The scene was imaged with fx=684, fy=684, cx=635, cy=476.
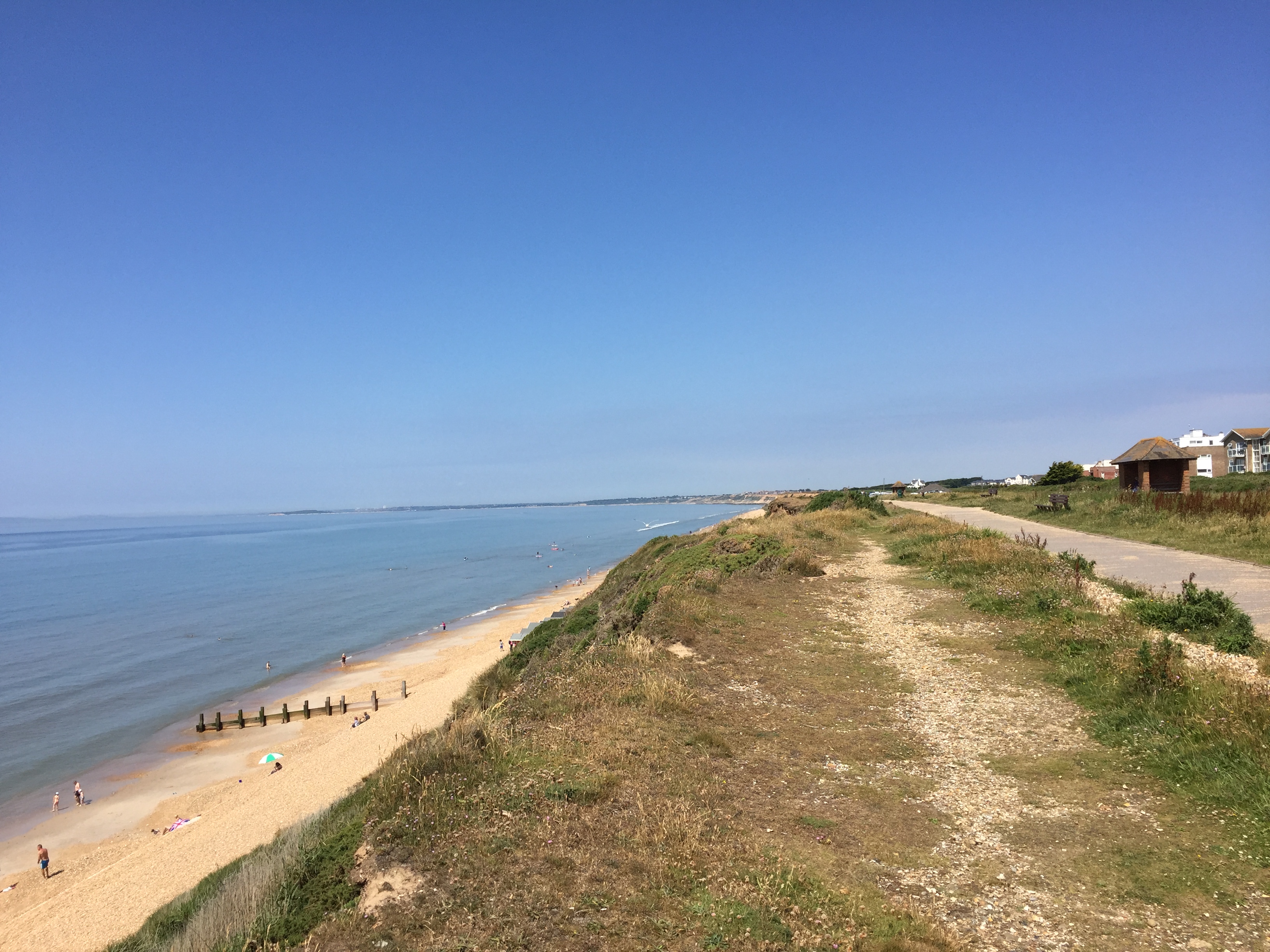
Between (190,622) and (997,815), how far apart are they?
61425 mm

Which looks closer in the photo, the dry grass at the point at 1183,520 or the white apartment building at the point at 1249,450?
the dry grass at the point at 1183,520

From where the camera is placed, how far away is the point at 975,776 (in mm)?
6609

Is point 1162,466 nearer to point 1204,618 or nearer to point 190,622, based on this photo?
point 1204,618

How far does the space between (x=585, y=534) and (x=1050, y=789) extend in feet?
471

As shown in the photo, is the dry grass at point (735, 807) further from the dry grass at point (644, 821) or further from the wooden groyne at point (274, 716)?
the wooden groyne at point (274, 716)

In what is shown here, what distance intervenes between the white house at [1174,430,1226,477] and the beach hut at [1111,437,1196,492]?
5886 cm

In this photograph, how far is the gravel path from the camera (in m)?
4.29

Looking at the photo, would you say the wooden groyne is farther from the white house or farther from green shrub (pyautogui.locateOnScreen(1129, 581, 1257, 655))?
the white house

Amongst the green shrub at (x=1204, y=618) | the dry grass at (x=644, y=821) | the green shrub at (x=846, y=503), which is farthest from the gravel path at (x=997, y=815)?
the green shrub at (x=846, y=503)

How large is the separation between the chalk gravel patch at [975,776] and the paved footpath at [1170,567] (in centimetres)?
424

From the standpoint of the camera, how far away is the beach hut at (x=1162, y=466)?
30.3 m

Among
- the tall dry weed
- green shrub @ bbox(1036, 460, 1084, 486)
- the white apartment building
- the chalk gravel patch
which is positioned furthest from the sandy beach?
the white apartment building

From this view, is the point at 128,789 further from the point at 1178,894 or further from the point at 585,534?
the point at 585,534

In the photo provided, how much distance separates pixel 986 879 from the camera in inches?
193
